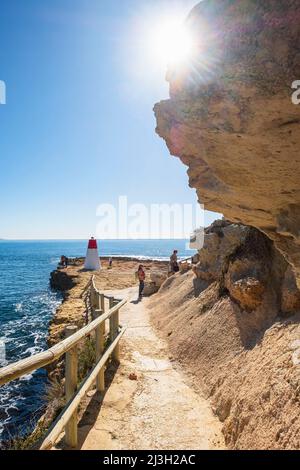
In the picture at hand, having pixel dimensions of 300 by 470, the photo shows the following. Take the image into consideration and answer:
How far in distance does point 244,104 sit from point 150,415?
4.38 metres

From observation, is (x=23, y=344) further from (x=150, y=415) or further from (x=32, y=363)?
(x=32, y=363)

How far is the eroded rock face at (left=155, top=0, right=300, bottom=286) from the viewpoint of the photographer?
76.9 inches

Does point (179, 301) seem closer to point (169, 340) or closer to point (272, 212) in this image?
point (169, 340)

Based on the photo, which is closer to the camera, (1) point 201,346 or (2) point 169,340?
(1) point 201,346

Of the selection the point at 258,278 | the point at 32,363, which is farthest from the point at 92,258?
the point at 32,363

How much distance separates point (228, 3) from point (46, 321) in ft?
64.4

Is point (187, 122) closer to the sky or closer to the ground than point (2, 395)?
closer to the sky

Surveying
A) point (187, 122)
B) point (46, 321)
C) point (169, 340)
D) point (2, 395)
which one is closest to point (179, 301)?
point (169, 340)

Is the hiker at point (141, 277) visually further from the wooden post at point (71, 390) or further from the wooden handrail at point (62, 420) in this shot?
the wooden post at point (71, 390)

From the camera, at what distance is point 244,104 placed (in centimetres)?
221

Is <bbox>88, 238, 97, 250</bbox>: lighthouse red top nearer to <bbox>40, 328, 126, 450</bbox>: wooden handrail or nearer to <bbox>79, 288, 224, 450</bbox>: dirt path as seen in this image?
<bbox>79, 288, 224, 450</bbox>: dirt path

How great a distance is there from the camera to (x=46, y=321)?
1923 centimetres

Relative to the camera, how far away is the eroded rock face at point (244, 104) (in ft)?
6.40

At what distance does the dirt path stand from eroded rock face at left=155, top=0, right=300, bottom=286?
2.95m
